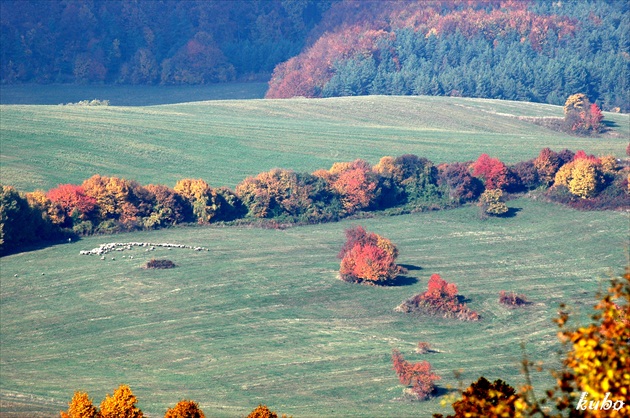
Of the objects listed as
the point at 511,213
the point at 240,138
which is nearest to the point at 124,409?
the point at 511,213

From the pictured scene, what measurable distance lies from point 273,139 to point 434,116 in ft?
123

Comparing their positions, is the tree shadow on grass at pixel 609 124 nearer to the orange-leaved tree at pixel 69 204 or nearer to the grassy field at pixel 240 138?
the grassy field at pixel 240 138

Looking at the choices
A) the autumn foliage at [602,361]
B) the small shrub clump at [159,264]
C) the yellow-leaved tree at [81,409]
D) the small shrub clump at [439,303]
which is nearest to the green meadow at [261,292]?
the small shrub clump at [159,264]

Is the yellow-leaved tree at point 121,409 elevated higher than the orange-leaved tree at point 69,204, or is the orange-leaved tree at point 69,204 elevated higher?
the yellow-leaved tree at point 121,409

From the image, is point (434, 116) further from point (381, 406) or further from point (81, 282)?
point (381, 406)

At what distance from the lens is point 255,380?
5741 centimetres

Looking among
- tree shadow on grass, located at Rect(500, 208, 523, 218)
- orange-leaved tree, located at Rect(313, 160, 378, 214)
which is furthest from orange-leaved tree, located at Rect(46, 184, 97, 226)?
tree shadow on grass, located at Rect(500, 208, 523, 218)

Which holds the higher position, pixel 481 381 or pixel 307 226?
pixel 481 381

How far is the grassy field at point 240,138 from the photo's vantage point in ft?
394

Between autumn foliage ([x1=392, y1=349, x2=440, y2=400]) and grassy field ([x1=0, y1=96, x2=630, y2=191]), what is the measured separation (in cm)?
6230

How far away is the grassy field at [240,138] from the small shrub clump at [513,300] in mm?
50815

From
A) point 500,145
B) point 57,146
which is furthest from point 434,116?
point 57,146

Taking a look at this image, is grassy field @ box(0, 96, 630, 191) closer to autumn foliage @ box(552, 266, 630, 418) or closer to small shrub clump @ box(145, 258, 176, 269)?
small shrub clump @ box(145, 258, 176, 269)

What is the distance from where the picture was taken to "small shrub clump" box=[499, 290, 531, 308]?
75.0 meters
